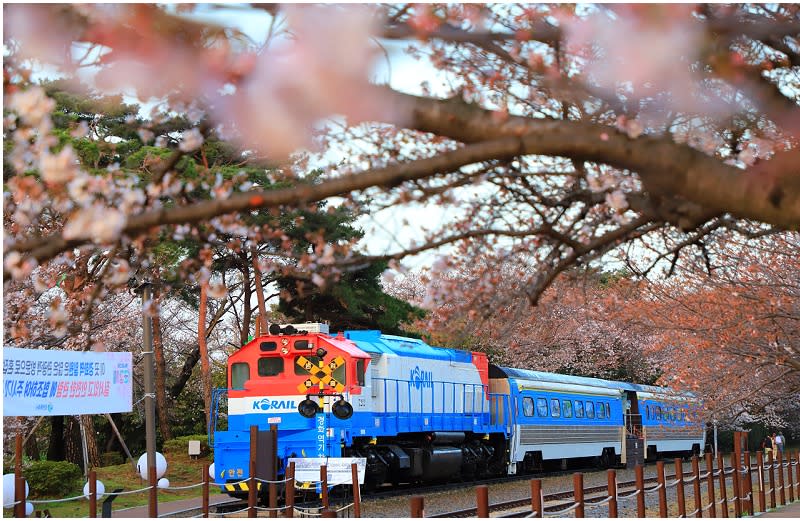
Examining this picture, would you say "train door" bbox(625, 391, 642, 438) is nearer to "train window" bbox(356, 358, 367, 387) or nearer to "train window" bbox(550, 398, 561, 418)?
"train window" bbox(550, 398, 561, 418)

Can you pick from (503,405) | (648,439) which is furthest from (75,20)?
(648,439)

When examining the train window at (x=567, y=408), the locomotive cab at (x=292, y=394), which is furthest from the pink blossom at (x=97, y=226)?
the train window at (x=567, y=408)

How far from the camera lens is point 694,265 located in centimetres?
1572

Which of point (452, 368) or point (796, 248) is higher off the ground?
point (796, 248)

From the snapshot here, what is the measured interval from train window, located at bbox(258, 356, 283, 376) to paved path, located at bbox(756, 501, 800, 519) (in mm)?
8821

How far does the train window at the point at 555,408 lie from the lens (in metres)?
26.7

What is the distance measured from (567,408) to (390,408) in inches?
382

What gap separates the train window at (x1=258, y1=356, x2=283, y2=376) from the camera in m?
18.7

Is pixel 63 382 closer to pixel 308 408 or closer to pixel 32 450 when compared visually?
pixel 308 408

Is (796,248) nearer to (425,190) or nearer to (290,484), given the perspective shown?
(290,484)

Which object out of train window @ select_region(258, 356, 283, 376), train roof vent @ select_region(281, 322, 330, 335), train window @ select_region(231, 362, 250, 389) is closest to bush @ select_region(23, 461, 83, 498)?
train window @ select_region(231, 362, 250, 389)

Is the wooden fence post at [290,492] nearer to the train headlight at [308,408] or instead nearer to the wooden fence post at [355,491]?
the wooden fence post at [355,491]

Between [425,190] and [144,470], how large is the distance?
15536 millimetres

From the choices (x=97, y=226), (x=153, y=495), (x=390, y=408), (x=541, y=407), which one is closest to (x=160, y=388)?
(x=541, y=407)
